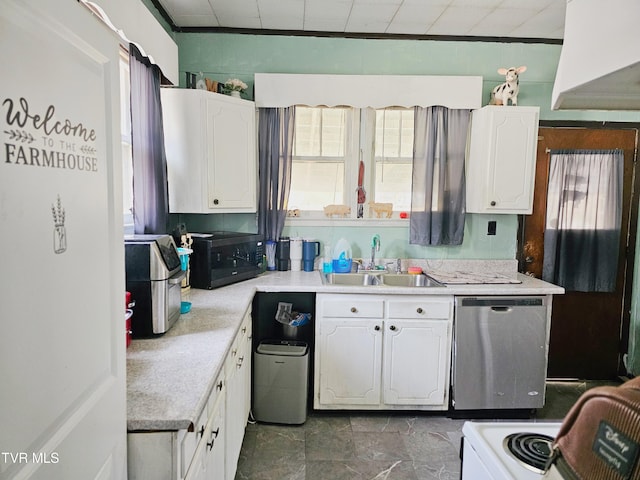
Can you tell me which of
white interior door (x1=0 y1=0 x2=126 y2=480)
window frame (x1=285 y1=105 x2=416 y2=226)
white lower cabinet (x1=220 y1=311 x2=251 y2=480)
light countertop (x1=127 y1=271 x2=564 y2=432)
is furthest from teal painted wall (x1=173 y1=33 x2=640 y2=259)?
white interior door (x1=0 y1=0 x2=126 y2=480)

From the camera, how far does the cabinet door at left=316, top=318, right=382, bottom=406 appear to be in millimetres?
2793

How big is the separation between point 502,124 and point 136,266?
2.59 metres

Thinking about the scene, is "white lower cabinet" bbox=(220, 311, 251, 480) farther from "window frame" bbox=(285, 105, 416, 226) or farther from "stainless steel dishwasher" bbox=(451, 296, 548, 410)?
"stainless steel dishwasher" bbox=(451, 296, 548, 410)

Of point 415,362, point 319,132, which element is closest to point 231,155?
point 319,132

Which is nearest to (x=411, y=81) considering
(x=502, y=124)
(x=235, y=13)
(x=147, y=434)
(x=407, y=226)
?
(x=502, y=124)

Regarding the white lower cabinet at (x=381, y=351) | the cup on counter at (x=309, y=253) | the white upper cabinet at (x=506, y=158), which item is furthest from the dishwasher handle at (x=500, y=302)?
the cup on counter at (x=309, y=253)

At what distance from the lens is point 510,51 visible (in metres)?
3.32

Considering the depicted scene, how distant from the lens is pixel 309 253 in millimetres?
3273

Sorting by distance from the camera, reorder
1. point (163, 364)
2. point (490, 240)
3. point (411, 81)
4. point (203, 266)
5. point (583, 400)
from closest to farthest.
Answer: point (583, 400), point (163, 364), point (203, 266), point (411, 81), point (490, 240)

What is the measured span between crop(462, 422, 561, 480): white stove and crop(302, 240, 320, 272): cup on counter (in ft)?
7.33

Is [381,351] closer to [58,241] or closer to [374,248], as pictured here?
[374,248]

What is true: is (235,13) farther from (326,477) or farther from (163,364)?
(326,477)

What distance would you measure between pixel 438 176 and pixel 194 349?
7.51ft

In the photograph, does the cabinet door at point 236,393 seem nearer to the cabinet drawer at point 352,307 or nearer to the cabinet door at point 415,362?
the cabinet drawer at point 352,307
